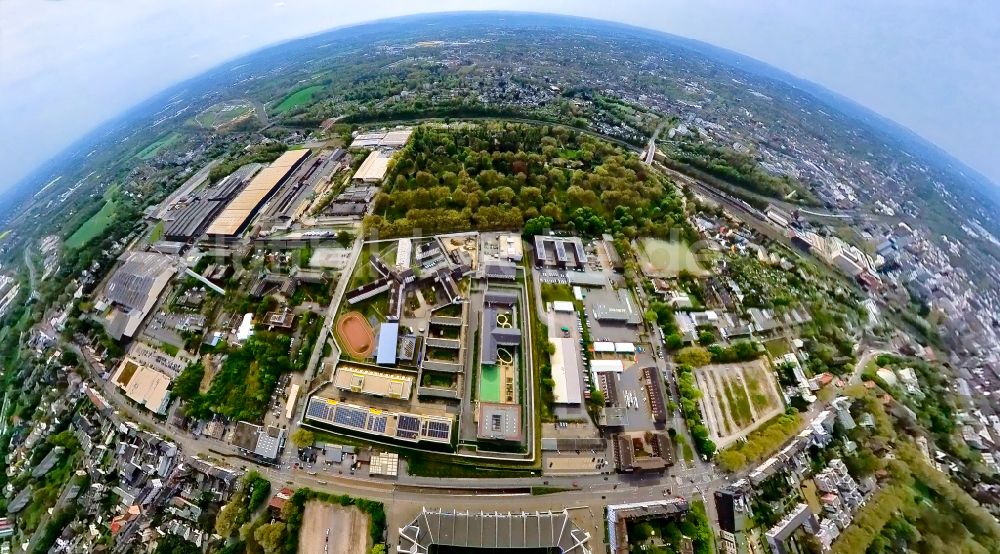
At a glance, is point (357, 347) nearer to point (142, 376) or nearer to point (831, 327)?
point (142, 376)

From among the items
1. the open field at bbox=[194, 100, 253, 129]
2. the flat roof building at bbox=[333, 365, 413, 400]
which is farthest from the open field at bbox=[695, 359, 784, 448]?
the open field at bbox=[194, 100, 253, 129]

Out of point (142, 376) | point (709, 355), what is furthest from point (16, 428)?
point (709, 355)

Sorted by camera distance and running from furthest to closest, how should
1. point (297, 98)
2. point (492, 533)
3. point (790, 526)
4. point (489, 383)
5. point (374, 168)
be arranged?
1. point (297, 98)
2. point (374, 168)
3. point (489, 383)
4. point (790, 526)
5. point (492, 533)

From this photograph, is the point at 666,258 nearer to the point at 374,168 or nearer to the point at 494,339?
the point at 494,339

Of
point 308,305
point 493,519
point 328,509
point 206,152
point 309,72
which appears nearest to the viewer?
point 493,519

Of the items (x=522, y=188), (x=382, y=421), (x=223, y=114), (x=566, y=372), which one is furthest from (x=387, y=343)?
(x=223, y=114)

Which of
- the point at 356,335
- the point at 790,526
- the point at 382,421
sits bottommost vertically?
the point at 790,526

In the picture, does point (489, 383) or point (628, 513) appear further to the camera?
point (489, 383)
